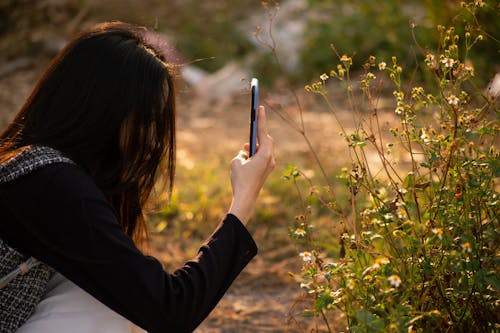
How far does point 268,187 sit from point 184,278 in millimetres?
2691

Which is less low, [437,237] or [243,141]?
[437,237]

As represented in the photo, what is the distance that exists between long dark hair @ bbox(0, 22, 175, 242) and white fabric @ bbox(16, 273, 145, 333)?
10.2 inches

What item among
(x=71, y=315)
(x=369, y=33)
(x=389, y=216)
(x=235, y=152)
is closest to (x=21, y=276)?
(x=71, y=315)

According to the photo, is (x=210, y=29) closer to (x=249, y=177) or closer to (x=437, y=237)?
(x=249, y=177)

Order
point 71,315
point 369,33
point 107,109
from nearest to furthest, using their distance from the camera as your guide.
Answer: point 107,109
point 71,315
point 369,33

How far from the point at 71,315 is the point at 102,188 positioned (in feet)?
1.04

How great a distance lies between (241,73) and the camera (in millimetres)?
7062

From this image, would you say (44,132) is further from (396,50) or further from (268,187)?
(396,50)

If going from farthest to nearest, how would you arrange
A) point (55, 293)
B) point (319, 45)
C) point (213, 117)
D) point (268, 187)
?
1. point (319, 45)
2. point (213, 117)
3. point (268, 187)
4. point (55, 293)

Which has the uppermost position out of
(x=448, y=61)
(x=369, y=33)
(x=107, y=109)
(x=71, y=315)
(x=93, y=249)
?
(x=448, y=61)

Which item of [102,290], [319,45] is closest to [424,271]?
[102,290]

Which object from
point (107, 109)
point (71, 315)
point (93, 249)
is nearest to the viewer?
point (93, 249)

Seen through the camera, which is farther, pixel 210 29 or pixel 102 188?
pixel 210 29

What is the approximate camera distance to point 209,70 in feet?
24.8
